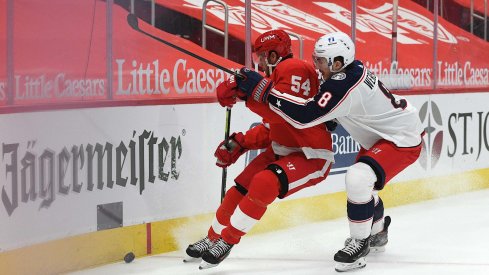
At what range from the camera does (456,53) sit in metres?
8.22

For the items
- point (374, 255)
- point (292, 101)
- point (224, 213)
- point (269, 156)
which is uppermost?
point (292, 101)

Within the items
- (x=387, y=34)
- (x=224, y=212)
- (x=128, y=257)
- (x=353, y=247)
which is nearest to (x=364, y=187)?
(x=353, y=247)

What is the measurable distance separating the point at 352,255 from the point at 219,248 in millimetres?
616

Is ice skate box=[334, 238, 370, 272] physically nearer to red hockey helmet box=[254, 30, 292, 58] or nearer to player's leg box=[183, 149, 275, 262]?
player's leg box=[183, 149, 275, 262]

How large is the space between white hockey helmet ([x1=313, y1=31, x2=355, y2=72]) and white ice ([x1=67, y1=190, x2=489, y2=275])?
961 millimetres

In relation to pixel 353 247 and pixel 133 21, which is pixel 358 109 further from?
pixel 133 21

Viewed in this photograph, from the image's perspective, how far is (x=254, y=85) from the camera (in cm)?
451

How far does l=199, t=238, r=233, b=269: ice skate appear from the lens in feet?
14.8

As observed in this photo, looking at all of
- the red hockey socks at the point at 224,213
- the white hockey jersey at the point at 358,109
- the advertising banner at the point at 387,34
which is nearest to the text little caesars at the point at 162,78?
the advertising banner at the point at 387,34

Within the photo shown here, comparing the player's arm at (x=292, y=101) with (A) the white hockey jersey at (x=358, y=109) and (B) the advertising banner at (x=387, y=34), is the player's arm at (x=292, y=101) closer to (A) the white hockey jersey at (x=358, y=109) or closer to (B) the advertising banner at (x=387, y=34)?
(A) the white hockey jersey at (x=358, y=109)

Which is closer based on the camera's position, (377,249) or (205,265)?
(205,265)

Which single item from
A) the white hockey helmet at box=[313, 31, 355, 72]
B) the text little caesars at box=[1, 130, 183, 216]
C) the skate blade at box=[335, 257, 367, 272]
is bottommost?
the skate blade at box=[335, 257, 367, 272]

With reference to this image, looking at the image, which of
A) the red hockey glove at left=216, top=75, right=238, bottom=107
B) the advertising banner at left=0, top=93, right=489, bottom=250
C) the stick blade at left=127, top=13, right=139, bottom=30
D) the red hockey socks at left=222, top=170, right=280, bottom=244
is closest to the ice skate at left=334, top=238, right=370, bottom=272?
the red hockey socks at left=222, top=170, right=280, bottom=244

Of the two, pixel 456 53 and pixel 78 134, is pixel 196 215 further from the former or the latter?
pixel 456 53
